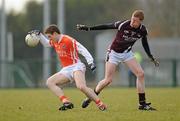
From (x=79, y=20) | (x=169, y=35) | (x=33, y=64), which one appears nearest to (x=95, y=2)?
(x=79, y=20)

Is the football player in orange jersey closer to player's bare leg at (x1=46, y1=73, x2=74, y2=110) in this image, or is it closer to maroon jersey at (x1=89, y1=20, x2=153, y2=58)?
player's bare leg at (x1=46, y1=73, x2=74, y2=110)

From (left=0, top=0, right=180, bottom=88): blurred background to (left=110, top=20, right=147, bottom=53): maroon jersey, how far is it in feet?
73.2

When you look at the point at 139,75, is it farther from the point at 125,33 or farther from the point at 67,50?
the point at 67,50

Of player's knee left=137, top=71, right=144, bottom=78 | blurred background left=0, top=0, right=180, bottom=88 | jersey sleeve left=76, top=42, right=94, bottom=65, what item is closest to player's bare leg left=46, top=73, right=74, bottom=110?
jersey sleeve left=76, top=42, right=94, bottom=65

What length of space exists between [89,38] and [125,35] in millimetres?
57030

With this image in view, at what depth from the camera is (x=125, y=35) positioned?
16.0 metres

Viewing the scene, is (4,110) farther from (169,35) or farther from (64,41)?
(169,35)

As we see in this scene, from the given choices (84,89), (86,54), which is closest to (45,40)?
(86,54)

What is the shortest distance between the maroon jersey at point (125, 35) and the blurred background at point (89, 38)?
22.3 metres

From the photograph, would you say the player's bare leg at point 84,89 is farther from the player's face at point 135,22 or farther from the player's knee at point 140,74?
the player's face at point 135,22

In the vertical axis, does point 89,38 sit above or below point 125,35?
above

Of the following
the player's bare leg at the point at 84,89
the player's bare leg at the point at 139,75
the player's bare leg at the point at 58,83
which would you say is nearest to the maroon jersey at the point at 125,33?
the player's bare leg at the point at 139,75

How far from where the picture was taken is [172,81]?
39594 millimetres

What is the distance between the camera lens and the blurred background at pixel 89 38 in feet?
135
